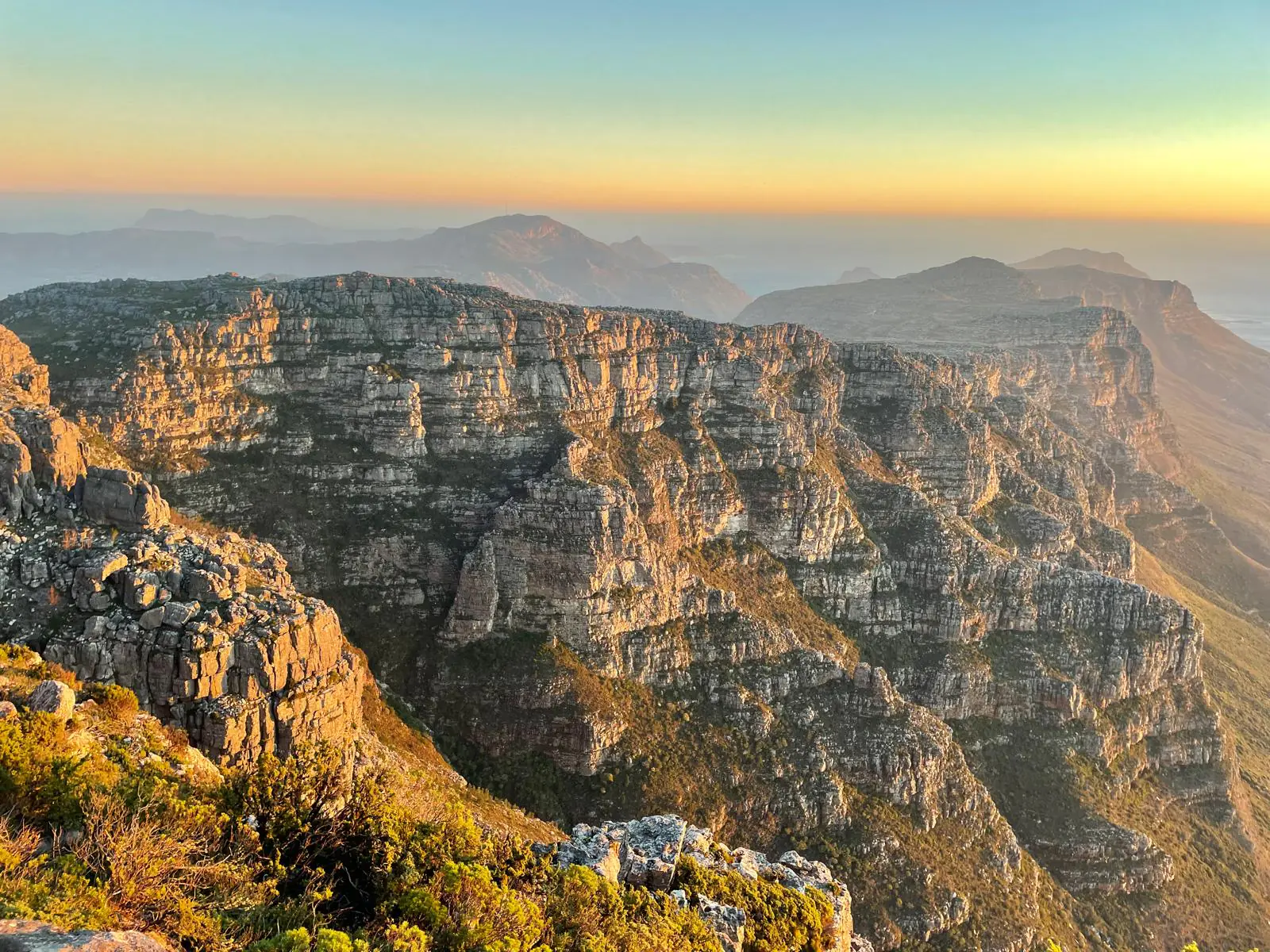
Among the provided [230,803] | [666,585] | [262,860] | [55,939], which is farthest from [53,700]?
[666,585]

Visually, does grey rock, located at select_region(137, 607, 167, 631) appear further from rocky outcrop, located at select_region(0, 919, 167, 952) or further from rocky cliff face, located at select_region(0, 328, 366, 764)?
rocky outcrop, located at select_region(0, 919, 167, 952)

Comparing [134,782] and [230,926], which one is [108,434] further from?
[230,926]

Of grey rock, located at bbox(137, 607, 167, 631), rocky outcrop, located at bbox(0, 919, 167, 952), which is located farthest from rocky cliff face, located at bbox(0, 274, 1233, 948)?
rocky outcrop, located at bbox(0, 919, 167, 952)

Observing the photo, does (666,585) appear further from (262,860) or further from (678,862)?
(262,860)

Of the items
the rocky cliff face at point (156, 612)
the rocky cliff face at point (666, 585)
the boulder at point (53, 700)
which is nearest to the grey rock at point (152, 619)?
the rocky cliff face at point (156, 612)

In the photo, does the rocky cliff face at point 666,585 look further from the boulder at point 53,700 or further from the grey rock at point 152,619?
the boulder at point 53,700

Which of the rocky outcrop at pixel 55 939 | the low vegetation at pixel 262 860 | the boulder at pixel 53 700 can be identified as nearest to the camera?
the rocky outcrop at pixel 55 939

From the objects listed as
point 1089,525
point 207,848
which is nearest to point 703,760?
point 207,848
